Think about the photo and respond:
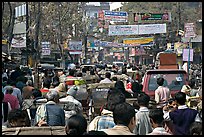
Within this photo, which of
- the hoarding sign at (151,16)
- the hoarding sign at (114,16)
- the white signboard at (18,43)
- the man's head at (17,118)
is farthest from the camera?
the hoarding sign at (151,16)

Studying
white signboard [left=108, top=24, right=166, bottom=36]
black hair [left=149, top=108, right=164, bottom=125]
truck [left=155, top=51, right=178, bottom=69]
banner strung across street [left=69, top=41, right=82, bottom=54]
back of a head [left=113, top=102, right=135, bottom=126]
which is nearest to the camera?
back of a head [left=113, top=102, right=135, bottom=126]

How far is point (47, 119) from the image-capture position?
8633mm

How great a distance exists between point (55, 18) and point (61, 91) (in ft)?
121

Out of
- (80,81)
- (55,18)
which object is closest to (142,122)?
(80,81)

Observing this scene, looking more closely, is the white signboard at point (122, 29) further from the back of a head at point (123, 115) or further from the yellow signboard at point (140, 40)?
the back of a head at point (123, 115)

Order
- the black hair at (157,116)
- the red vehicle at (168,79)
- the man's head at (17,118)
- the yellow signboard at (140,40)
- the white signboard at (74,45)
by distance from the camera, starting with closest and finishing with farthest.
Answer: the black hair at (157,116) < the man's head at (17,118) < the red vehicle at (168,79) < the white signboard at (74,45) < the yellow signboard at (140,40)

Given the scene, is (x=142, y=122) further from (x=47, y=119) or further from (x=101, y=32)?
(x=101, y=32)

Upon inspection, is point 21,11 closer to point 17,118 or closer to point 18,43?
point 18,43

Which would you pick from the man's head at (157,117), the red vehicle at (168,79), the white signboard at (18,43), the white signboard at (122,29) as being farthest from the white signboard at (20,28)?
the man's head at (157,117)

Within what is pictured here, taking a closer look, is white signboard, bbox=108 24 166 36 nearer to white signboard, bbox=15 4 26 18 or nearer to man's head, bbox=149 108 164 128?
white signboard, bbox=15 4 26 18

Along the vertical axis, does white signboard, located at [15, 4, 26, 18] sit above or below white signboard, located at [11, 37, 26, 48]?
above

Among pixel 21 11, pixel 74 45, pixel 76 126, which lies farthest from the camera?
pixel 74 45

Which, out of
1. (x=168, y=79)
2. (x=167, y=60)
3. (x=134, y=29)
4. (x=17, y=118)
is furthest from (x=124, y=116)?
(x=134, y=29)

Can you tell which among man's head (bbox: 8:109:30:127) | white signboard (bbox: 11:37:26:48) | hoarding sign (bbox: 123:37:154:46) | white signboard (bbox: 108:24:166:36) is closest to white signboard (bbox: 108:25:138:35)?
white signboard (bbox: 108:24:166:36)
